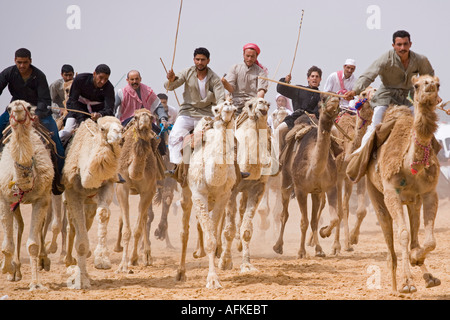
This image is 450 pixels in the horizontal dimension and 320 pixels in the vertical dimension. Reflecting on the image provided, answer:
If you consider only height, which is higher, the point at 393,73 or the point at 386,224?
the point at 393,73

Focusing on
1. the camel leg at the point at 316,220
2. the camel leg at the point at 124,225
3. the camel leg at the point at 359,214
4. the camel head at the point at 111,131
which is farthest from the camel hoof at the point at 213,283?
the camel leg at the point at 359,214

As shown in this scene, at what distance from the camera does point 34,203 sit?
A: 973cm

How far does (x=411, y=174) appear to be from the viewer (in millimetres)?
8578

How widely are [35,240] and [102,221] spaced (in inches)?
39.2

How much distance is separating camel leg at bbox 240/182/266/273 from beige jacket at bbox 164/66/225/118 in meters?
1.48

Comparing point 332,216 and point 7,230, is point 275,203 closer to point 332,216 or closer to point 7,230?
point 332,216

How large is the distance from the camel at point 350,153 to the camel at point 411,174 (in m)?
3.81

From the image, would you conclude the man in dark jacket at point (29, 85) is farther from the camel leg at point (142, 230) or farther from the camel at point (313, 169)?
the camel at point (313, 169)

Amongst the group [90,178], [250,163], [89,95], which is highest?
[89,95]

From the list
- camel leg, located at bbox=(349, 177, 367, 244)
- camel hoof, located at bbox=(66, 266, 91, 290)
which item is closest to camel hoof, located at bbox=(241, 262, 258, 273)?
camel hoof, located at bbox=(66, 266, 91, 290)

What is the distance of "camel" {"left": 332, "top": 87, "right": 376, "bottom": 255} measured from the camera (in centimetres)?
1336

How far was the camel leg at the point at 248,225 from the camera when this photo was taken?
10.9m

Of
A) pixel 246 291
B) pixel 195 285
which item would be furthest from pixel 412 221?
pixel 195 285

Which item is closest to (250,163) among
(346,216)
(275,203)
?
(346,216)
